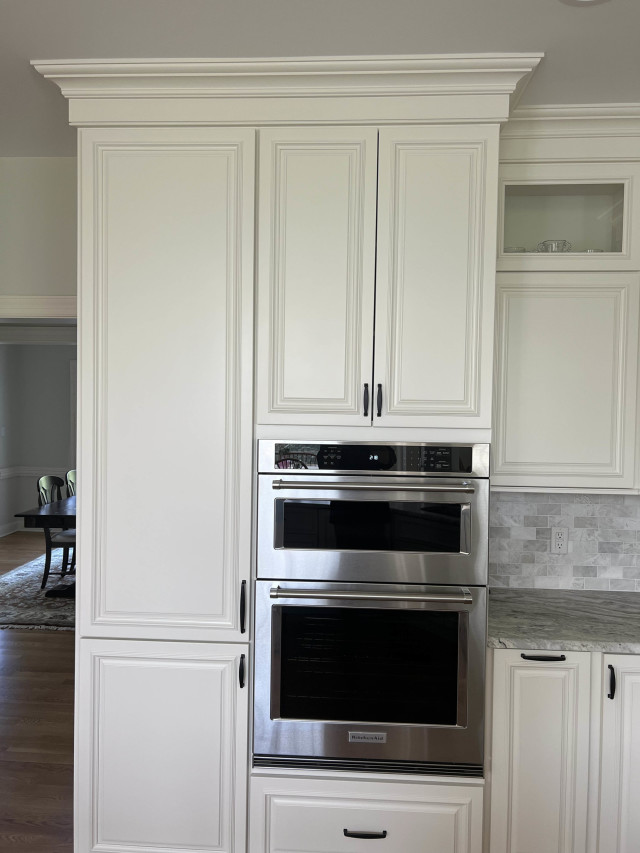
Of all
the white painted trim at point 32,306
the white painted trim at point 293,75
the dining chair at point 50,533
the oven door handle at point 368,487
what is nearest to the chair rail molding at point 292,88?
the white painted trim at point 293,75

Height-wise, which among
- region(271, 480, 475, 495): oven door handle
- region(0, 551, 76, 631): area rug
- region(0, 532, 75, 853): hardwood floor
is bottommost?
region(0, 532, 75, 853): hardwood floor

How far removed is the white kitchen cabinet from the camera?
199 cm

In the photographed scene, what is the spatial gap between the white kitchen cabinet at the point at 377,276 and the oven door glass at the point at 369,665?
65cm

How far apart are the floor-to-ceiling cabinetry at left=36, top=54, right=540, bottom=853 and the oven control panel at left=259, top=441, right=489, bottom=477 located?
7 centimetres

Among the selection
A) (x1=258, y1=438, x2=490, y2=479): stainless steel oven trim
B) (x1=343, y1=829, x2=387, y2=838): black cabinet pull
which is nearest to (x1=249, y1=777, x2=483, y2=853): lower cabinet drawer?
(x1=343, y1=829, x2=387, y2=838): black cabinet pull

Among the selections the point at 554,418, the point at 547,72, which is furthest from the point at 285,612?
the point at 547,72

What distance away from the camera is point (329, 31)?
1.79m

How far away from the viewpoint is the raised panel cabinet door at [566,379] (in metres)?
2.29

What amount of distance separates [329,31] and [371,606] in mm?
1752

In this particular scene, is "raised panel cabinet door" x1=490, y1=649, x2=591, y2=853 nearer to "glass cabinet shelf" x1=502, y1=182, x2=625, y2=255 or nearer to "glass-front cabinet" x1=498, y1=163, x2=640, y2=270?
"glass-front cabinet" x1=498, y1=163, x2=640, y2=270

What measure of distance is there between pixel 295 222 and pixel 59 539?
172 inches

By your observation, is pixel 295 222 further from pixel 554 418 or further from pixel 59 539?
pixel 59 539

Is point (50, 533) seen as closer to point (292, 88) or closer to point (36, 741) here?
point (36, 741)

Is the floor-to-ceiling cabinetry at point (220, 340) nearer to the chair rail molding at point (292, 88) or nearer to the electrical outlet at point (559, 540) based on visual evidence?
the chair rail molding at point (292, 88)
